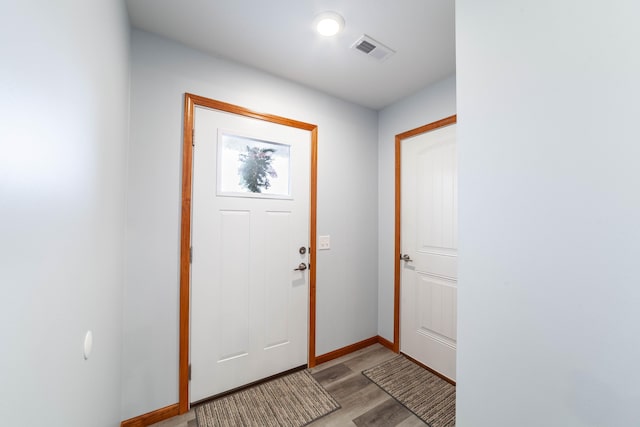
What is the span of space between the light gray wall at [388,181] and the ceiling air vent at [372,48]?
0.67 metres

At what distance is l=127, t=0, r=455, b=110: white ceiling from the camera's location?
1.42m

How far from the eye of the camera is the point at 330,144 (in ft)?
7.91

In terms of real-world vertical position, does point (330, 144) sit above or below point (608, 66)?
above

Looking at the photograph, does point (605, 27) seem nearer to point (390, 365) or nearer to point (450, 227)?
point (450, 227)

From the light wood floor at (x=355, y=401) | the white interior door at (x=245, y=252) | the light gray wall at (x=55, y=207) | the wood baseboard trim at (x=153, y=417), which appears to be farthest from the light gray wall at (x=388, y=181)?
the light gray wall at (x=55, y=207)

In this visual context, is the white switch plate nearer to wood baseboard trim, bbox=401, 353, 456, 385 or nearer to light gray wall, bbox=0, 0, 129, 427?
wood baseboard trim, bbox=401, 353, 456, 385

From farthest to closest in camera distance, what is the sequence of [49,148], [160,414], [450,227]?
[450,227], [160,414], [49,148]

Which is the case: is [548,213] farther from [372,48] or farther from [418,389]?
[418,389]

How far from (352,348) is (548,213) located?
2209 millimetres

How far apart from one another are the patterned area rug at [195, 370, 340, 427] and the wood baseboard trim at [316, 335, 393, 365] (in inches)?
11.9

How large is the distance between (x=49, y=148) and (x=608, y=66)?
1519 millimetres

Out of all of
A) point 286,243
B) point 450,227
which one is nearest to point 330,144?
point 286,243

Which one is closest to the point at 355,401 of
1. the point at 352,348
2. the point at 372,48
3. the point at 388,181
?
the point at 352,348

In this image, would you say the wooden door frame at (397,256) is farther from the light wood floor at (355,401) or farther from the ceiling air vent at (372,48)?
the ceiling air vent at (372,48)
